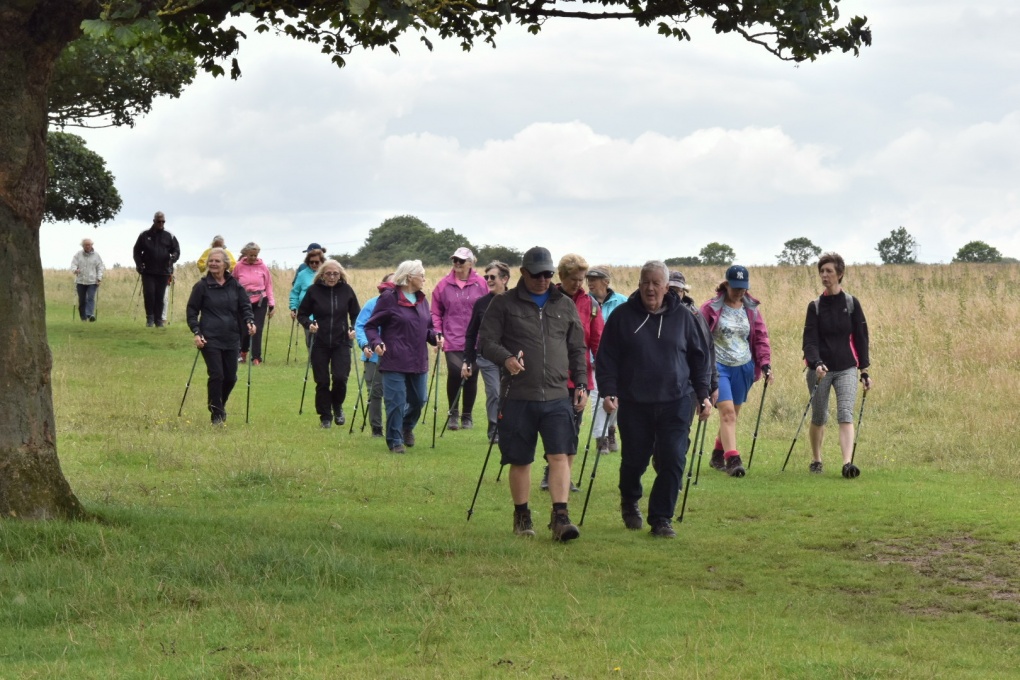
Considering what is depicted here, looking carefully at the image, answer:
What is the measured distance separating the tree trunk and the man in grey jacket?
137 inches

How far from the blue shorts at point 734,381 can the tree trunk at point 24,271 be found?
296 inches

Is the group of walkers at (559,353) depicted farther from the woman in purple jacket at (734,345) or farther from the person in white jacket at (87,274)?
the person in white jacket at (87,274)

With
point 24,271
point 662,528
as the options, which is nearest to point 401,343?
point 662,528

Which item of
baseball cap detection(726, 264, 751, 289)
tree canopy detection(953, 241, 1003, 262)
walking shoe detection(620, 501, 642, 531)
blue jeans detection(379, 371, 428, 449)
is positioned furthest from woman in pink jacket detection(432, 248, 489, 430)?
tree canopy detection(953, 241, 1003, 262)

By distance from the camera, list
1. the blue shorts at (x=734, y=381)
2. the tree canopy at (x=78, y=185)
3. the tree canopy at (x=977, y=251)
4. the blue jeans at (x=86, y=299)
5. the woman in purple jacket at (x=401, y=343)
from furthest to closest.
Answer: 1. the tree canopy at (x=977, y=251)
2. the tree canopy at (x=78, y=185)
3. the blue jeans at (x=86, y=299)
4. the woman in purple jacket at (x=401, y=343)
5. the blue shorts at (x=734, y=381)

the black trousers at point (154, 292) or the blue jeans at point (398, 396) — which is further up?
the black trousers at point (154, 292)

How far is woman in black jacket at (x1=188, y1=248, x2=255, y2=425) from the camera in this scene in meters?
18.0

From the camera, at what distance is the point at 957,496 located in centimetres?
1454

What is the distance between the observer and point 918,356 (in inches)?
1037

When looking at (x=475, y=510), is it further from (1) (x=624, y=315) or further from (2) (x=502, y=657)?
(2) (x=502, y=657)

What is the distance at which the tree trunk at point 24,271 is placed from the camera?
35.2 feet

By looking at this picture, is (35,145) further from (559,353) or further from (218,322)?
(218,322)

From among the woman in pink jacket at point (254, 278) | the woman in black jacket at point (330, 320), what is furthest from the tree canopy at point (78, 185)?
the woman in black jacket at point (330, 320)

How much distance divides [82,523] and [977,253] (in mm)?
75796
